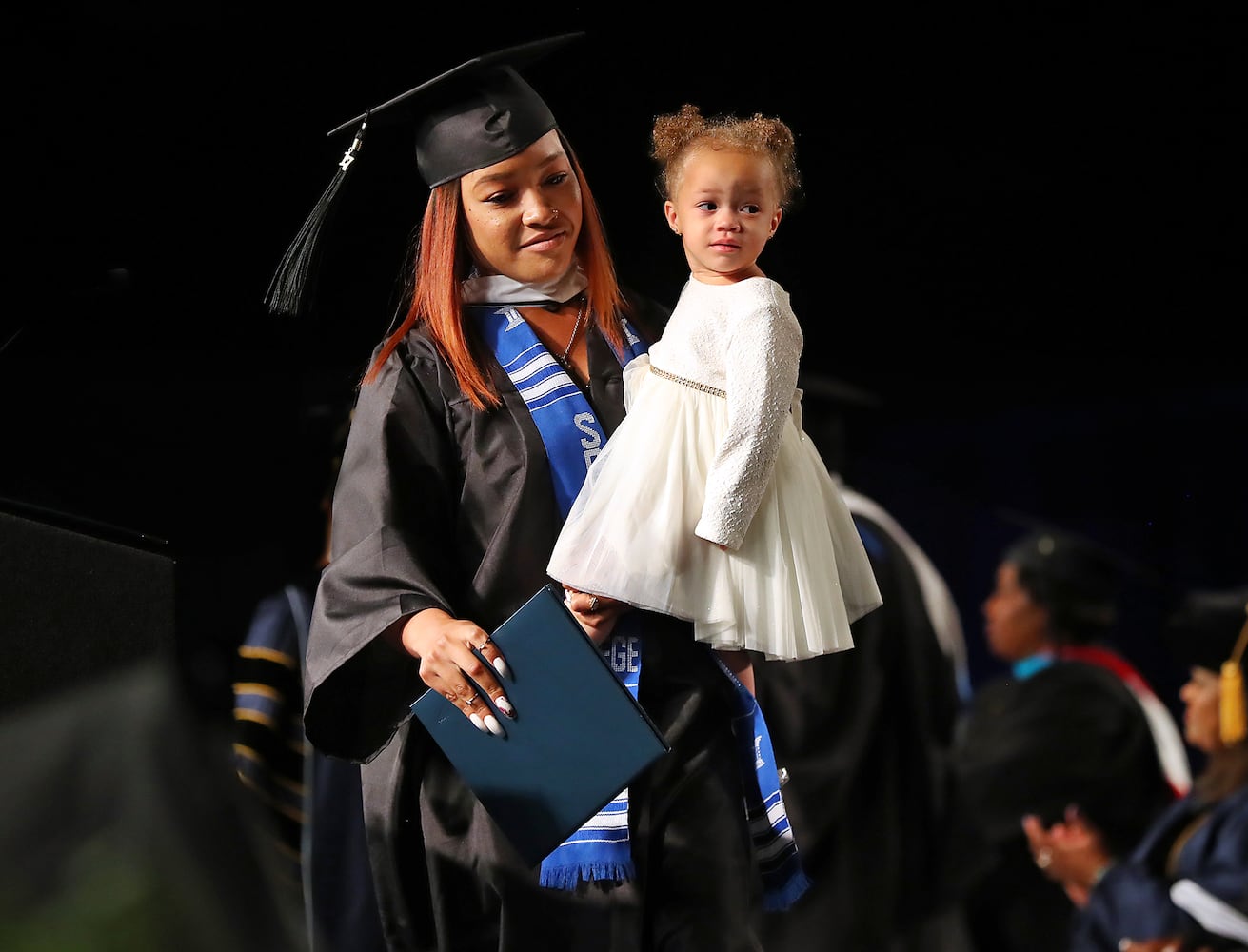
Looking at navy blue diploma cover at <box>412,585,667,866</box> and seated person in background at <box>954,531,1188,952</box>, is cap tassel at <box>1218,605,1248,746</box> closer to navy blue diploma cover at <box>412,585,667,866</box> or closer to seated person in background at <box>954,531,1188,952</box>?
seated person in background at <box>954,531,1188,952</box>

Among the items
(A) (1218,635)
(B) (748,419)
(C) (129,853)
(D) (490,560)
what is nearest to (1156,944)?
(A) (1218,635)

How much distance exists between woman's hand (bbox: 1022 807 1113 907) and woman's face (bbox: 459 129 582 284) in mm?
1363

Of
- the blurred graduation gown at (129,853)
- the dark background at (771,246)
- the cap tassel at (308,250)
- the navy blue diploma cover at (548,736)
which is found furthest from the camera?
the dark background at (771,246)

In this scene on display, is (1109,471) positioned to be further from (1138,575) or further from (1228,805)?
(1228,805)

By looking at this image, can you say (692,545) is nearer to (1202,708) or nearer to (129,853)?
(129,853)

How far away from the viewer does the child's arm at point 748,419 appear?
2.02 m

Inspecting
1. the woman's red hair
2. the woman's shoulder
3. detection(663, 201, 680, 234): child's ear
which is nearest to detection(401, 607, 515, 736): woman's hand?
the woman's red hair

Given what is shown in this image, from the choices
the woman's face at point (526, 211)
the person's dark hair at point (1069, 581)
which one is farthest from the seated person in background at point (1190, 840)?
the woman's face at point (526, 211)

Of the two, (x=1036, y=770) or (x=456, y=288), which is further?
(x=1036, y=770)

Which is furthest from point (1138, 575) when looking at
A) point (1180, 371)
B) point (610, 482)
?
point (610, 482)

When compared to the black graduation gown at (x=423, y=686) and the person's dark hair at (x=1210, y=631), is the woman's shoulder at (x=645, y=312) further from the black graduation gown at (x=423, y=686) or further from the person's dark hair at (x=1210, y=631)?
the person's dark hair at (x=1210, y=631)

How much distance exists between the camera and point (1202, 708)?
269 centimetres

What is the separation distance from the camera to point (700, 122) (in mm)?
2137

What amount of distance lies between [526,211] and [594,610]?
595 millimetres
